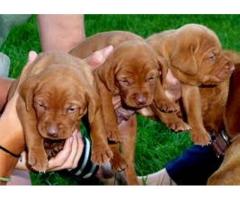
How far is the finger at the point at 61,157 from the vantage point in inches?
114

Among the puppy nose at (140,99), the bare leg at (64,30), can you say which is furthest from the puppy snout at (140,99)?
the bare leg at (64,30)

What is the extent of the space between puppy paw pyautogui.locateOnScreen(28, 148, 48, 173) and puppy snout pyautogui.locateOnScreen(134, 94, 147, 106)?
0.32 metres

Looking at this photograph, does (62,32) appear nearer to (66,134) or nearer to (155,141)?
(66,134)

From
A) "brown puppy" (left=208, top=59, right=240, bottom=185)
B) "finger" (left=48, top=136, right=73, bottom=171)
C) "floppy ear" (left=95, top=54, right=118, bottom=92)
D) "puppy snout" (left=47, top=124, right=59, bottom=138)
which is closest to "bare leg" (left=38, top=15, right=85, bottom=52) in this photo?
"finger" (left=48, top=136, right=73, bottom=171)

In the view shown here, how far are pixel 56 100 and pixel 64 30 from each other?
44.0 inches

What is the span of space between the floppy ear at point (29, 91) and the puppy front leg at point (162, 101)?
41cm

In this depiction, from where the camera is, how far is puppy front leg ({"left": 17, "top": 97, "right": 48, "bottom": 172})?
2.42 metres

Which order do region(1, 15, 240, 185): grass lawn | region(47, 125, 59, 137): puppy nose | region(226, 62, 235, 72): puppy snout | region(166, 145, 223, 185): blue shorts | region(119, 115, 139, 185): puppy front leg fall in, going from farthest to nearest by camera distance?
region(1, 15, 240, 185): grass lawn → region(166, 145, 223, 185): blue shorts → region(119, 115, 139, 185): puppy front leg → region(226, 62, 235, 72): puppy snout → region(47, 125, 59, 137): puppy nose

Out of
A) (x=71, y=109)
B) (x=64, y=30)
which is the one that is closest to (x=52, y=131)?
(x=71, y=109)

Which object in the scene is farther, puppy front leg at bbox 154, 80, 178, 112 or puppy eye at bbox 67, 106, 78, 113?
puppy front leg at bbox 154, 80, 178, 112

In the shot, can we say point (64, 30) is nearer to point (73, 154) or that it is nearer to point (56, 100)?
point (73, 154)

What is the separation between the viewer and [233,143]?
2.47 metres

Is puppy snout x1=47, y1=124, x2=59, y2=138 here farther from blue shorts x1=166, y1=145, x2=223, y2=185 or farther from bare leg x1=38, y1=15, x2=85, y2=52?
blue shorts x1=166, y1=145, x2=223, y2=185

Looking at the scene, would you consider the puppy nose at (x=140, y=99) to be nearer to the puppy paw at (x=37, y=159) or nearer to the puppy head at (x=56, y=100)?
the puppy head at (x=56, y=100)
